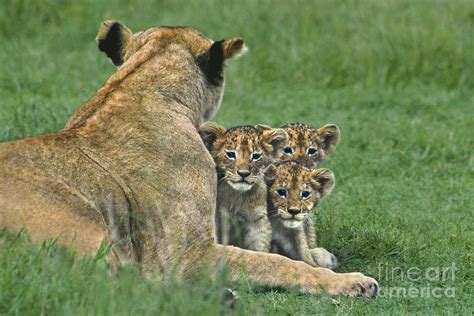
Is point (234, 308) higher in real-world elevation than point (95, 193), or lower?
lower

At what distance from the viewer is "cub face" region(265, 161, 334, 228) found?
22.9 ft

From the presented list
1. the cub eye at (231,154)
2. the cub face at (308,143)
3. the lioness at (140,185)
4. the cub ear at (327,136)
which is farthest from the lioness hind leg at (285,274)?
the cub ear at (327,136)

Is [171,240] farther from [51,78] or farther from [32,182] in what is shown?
[51,78]

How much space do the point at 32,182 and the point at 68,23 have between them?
751cm

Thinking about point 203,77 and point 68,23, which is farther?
point 68,23

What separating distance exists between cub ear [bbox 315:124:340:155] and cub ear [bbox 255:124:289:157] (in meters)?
0.59

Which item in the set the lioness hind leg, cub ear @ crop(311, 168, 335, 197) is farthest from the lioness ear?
the lioness hind leg

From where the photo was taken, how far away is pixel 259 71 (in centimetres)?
1256

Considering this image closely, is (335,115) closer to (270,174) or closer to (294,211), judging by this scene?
(270,174)

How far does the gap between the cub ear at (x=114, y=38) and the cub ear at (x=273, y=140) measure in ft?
2.94

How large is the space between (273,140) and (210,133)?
36cm

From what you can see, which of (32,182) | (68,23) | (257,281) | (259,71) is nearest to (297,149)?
(257,281)

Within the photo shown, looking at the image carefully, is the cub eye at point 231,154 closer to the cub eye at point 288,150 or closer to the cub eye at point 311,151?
the cub eye at point 288,150

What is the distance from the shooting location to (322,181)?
7184 mm
